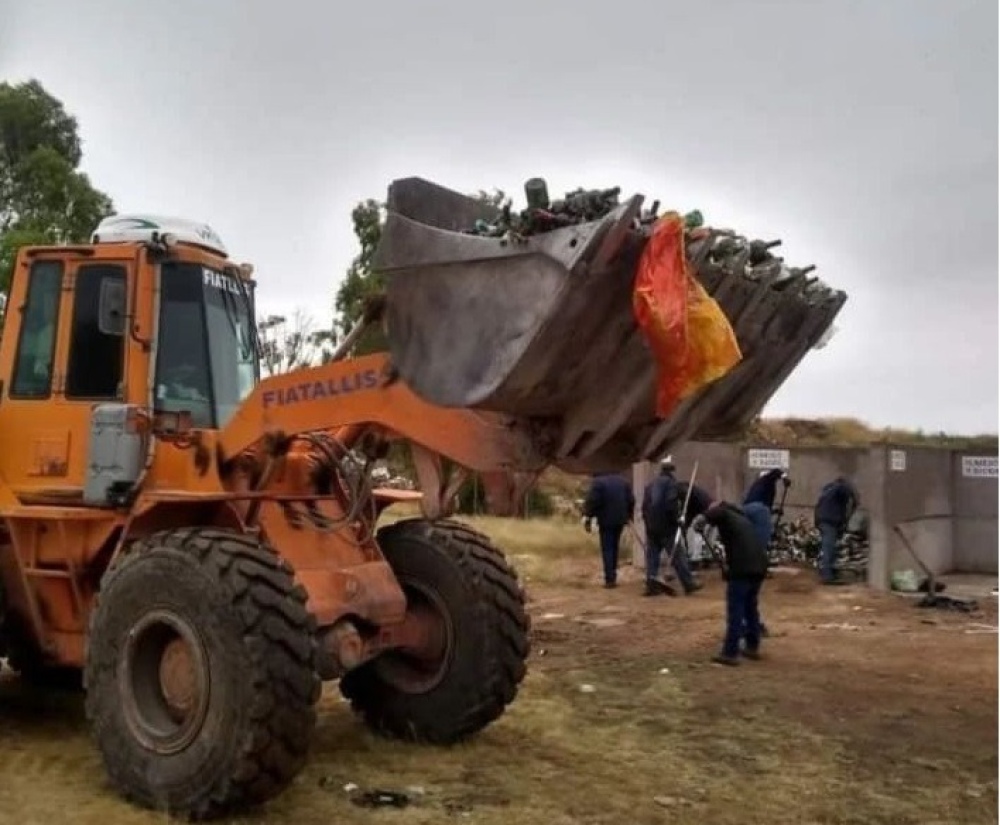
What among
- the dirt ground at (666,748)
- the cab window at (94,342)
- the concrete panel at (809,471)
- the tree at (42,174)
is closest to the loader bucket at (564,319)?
the dirt ground at (666,748)

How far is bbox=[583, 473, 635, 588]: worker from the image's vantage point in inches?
661

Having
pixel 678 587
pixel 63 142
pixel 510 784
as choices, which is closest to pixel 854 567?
pixel 678 587

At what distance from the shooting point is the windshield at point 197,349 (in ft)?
24.0

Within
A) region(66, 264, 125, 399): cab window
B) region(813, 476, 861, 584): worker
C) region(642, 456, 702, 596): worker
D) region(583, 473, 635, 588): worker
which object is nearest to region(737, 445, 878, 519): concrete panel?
region(813, 476, 861, 584): worker

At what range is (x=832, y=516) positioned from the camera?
1680 cm

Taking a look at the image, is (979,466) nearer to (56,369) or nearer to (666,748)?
(666,748)

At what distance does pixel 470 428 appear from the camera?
20.2 ft

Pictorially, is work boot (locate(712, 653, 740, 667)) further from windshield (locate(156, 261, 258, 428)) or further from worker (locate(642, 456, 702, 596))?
windshield (locate(156, 261, 258, 428))

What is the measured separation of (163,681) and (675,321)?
3.16 meters

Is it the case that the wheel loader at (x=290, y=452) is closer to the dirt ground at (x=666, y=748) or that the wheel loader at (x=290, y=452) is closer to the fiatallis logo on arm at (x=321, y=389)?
the fiatallis logo on arm at (x=321, y=389)

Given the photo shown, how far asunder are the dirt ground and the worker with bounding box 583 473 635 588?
4317mm

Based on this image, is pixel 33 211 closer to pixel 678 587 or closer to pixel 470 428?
pixel 678 587

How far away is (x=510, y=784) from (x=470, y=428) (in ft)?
6.51

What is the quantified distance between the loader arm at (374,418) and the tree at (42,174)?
1882cm
